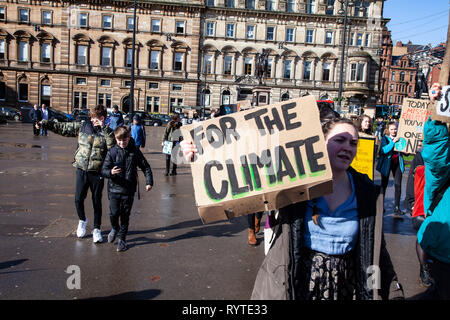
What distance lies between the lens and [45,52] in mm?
47844

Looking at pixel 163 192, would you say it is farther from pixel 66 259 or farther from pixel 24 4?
pixel 24 4

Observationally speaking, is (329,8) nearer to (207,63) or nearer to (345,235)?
(207,63)

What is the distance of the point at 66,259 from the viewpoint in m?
5.09

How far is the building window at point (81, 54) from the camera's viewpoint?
47.9 metres

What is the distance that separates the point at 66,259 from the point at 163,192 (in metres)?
4.80

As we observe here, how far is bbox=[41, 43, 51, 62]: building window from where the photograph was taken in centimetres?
4769

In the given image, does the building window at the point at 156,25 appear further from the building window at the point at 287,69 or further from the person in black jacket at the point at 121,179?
the person in black jacket at the point at 121,179

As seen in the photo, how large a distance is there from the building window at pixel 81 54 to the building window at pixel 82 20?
8.37 feet

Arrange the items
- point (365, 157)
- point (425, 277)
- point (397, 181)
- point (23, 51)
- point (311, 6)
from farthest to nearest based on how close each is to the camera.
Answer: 1. point (311, 6)
2. point (23, 51)
3. point (397, 181)
4. point (365, 157)
5. point (425, 277)

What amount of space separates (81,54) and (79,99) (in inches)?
223

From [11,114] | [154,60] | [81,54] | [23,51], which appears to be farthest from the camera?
[154,60]

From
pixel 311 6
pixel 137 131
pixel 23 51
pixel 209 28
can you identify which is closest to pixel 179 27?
pixel 209 28

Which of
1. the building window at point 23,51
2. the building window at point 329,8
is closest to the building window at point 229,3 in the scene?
the building window at point 329,8
